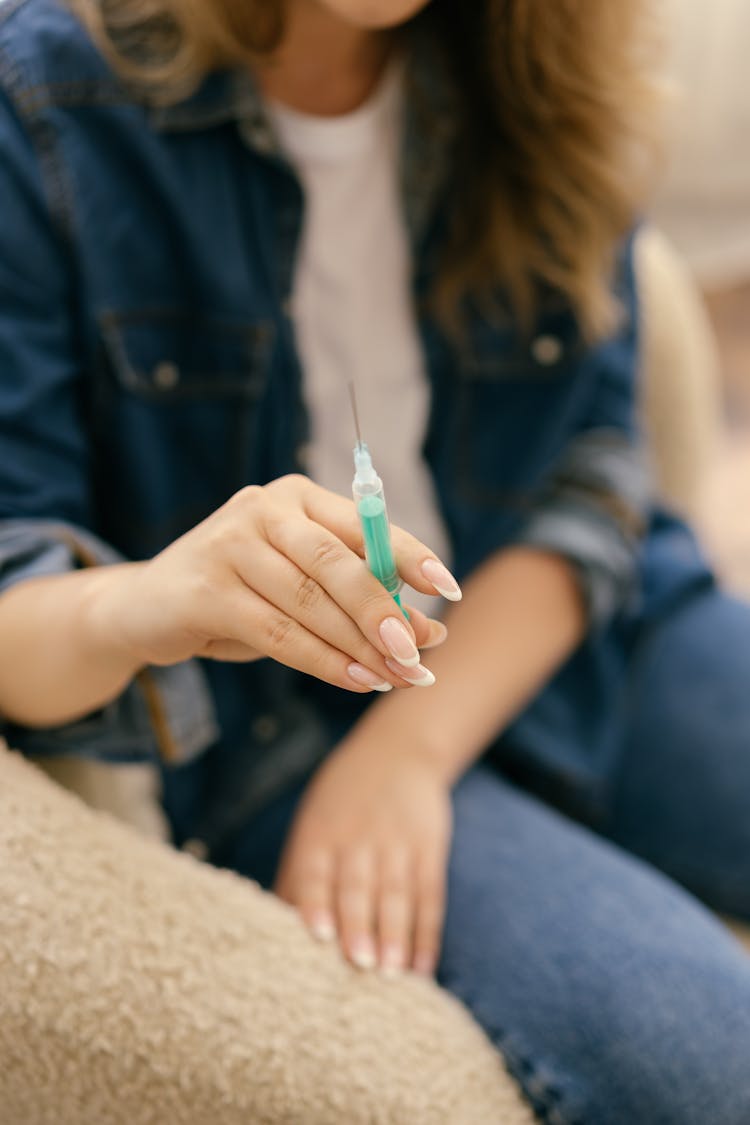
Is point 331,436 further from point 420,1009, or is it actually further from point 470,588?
point 420,1009

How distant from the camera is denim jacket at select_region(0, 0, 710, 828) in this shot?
2.05 feet

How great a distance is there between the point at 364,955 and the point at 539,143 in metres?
0.58

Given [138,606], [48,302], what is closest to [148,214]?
[48,302]

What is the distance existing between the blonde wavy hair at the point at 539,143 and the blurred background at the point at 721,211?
0.68m

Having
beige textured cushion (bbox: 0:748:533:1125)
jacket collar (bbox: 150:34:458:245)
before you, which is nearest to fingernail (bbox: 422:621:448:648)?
beige textured cushion (bbox: 0:748:533:1125)

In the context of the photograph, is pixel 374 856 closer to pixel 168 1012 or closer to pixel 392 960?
pixel 392 960

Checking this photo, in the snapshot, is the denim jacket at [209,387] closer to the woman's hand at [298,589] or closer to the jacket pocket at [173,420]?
the jacket pocket at [173,420]

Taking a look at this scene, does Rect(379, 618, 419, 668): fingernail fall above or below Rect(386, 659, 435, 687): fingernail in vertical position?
above

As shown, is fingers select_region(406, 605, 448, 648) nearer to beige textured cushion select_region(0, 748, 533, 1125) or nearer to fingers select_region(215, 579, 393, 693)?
fingers select_region(215, 579, 393, 693)

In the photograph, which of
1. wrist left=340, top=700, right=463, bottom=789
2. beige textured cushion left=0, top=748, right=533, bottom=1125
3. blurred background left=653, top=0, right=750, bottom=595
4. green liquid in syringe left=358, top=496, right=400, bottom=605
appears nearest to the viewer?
green liquid in syringe left=358, top=496, right=400, bottom=605

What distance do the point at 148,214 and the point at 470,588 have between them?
1.16 feet

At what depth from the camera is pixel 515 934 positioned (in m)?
0.63

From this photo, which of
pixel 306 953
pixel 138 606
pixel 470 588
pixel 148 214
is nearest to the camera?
pixel 138 606

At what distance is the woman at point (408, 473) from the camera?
0.60 m
